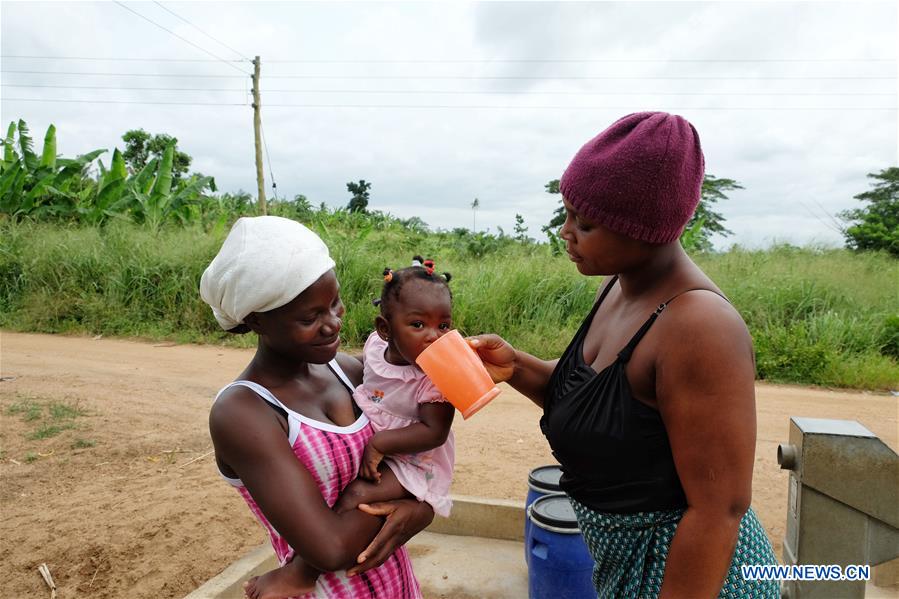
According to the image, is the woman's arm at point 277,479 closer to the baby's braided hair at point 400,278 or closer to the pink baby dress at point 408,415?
the pink baby dress at point 408,415

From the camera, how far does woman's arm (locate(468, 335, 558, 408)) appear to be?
6.38 feet

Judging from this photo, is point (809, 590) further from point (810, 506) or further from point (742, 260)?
point (742, 260)

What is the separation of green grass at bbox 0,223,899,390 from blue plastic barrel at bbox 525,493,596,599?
5.13 meters

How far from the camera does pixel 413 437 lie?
1719mm

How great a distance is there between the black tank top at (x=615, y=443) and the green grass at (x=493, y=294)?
6.42m

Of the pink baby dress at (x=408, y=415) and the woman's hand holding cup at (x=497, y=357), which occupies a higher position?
the woman's hand holding cup at (x=497, y=357)

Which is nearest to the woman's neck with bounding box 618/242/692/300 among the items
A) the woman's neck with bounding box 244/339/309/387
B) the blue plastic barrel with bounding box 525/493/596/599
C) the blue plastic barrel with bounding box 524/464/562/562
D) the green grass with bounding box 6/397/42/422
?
the woman's neck with bounding box 244/339/309/387

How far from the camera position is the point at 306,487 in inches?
56.7

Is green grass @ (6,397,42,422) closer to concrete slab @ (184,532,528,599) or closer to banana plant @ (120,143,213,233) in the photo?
concrete slab @ (184,532,528,599)

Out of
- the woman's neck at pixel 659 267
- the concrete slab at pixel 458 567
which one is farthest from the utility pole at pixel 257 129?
the woman's neck at pixel 659 267

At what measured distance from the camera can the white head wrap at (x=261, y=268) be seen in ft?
4.88

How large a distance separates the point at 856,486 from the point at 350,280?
8.25 meters

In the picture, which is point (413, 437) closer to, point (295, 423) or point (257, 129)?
point (295, 423)

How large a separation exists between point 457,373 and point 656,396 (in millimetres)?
533
